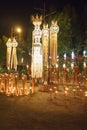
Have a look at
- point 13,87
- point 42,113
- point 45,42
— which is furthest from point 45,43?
A: point 42,113

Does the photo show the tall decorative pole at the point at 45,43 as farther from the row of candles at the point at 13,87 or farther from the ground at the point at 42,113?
the ground at the point at 42,113

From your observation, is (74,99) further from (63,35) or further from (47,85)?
(63,35)

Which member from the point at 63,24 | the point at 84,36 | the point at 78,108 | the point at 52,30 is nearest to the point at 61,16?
the point at 63,24

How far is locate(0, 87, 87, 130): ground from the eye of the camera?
24.5ft

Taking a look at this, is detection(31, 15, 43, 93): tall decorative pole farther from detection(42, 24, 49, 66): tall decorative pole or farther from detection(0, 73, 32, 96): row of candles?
detection(0, 73, 32, 96): row of candles

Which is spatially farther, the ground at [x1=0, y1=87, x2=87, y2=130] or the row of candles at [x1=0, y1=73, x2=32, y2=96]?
the row of candles at [x1=0, y1=73, x2=32, y2=96]

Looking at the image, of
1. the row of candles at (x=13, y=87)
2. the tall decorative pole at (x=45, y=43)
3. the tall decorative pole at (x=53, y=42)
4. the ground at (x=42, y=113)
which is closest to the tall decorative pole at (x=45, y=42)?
the tall decorative pole at (x=45, y=43)

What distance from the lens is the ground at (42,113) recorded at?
7.47 meters

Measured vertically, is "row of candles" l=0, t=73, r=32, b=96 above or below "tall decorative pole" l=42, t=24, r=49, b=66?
below

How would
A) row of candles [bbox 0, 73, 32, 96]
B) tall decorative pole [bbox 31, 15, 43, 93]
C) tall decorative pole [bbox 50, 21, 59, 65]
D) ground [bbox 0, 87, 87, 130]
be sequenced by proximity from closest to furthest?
ground [bbox 0, 87, 87, 130], row of candles [bbox 0, 73, 32, 96], tall decorative pole [bbox 31, 15, 43, 93], tall decorative pole [bbox 50, 21, 59, 65]

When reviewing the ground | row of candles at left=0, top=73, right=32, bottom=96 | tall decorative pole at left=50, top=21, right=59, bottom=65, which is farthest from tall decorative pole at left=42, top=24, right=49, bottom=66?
the ground

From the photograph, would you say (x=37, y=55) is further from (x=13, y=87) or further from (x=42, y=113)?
(x=42, y=113)

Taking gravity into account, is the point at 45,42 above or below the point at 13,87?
above

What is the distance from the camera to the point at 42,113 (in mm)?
8977
